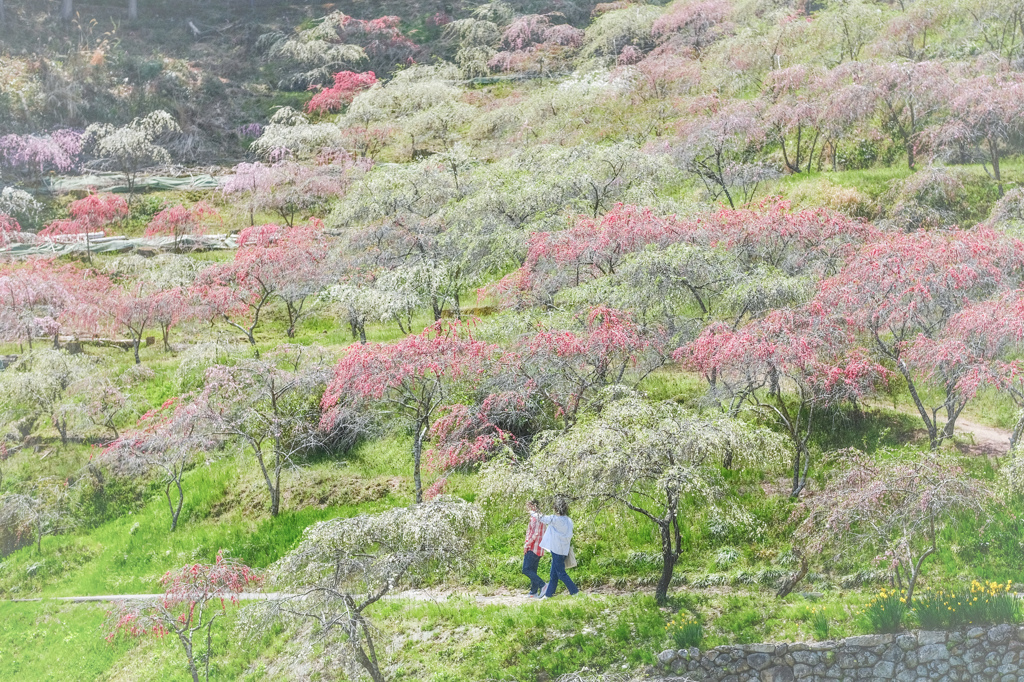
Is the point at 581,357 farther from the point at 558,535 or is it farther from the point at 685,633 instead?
the point at 685,633

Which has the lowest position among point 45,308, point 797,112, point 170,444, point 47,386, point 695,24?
point 170,444

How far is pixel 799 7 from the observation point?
1459 inches

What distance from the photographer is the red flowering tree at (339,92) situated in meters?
40.7

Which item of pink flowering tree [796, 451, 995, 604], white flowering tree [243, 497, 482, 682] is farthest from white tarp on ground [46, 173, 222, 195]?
pink flowering tree [796, 451, 995, 604]

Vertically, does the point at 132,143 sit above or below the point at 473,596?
above

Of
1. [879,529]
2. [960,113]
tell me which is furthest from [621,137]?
[879,529]

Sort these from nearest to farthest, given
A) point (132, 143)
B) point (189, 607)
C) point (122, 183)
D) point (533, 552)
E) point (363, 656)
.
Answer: point (363, 656) < point (189, 607) < point (533, 552) < point (132, 143) < point (122, 183)

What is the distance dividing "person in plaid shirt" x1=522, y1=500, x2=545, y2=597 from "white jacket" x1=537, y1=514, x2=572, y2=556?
16 centimetres

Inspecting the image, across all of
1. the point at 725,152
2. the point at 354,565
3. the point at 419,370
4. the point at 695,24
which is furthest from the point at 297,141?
the point at 354,565

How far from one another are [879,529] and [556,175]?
45.0 ft

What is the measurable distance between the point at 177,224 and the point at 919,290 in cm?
2611

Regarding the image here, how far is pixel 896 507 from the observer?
37.1ft

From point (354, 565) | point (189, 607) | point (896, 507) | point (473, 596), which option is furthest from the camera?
point (473, 596)

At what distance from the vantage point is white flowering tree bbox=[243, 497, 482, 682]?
10.7 metres
